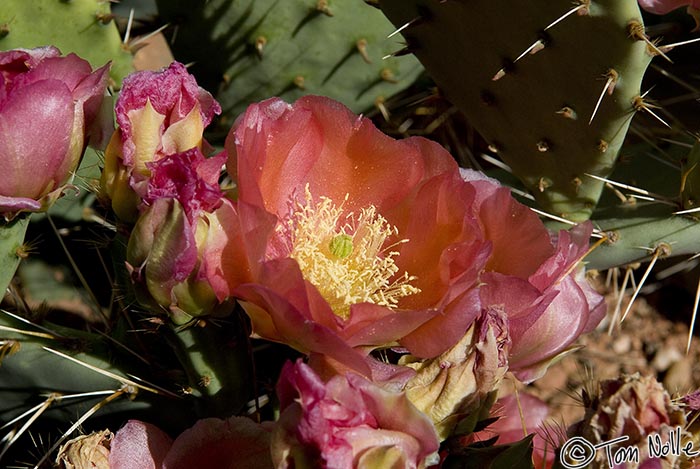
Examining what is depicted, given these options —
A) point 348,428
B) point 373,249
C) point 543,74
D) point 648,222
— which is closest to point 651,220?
point 648,222

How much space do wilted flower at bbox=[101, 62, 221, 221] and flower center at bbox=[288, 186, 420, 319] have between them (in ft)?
0.51

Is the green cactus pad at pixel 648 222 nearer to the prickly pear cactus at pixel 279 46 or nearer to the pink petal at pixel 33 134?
the prickly pear cactus at pixel 279 46

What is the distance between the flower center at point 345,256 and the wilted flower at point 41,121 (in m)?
0.22

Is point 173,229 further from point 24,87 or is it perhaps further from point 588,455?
point 588,455

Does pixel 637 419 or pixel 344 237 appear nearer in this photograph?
pixel 637 419

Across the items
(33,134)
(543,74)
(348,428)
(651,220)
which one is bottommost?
(651,220)

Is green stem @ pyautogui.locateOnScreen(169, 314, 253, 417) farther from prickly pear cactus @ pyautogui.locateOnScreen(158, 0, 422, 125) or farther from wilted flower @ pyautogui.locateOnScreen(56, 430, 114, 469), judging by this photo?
prickly pear cactus @ pyautogui.locateOnScreen(158, 0, 422, 125)

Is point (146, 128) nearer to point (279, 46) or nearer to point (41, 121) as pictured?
point (41, 121)

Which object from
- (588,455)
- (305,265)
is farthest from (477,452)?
(305,265)

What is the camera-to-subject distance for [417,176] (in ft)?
2.81

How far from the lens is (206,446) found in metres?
0.83

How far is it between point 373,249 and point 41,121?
0.34m

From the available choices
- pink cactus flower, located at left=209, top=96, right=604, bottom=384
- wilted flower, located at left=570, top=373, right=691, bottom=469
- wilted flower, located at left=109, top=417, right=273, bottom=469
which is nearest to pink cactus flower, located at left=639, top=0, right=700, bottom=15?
pink cactus flower, located at left=209, top=96, right=604, bottom=384

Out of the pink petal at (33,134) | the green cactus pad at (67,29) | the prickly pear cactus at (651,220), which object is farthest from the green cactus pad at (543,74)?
the pink petal at (33,134)
